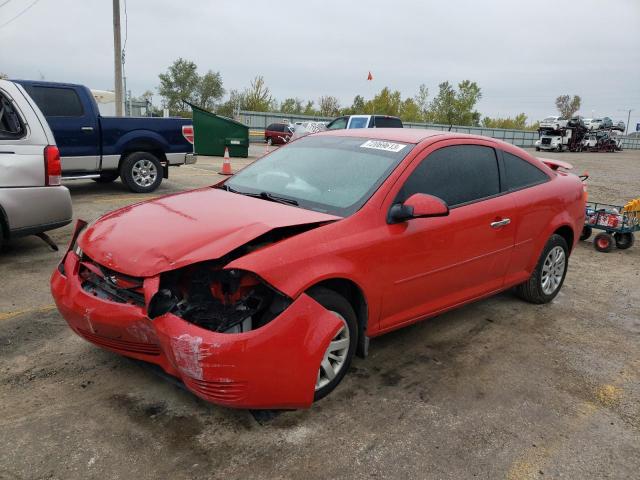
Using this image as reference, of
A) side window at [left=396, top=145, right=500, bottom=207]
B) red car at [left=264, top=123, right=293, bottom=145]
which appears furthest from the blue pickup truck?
red car at [left=264, top=123, right=293, bottom=145]

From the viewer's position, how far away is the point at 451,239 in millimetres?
3615

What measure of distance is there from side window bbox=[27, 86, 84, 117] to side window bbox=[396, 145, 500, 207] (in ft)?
23.7

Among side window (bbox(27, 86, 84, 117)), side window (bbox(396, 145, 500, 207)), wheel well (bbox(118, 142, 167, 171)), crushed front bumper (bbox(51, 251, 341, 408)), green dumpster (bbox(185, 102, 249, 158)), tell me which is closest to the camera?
crushed front bumper (bbox(51, 251, 341, 408))

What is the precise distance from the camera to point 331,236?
2.95m

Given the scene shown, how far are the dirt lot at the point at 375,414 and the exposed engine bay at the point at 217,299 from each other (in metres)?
0.62

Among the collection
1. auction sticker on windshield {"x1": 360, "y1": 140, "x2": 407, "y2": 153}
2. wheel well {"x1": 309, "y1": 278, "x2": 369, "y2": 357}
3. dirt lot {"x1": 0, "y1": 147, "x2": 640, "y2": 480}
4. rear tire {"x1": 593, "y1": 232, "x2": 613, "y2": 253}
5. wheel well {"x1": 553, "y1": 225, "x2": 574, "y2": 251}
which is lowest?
dirt lot {"x1": 0, "y1": 147, "x2": 640, "y2": 480}

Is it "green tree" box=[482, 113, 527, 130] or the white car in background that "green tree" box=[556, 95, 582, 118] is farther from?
the white car in background

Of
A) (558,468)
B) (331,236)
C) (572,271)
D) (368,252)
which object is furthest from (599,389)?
(572,271)

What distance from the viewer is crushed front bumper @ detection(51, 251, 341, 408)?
2.46 metres

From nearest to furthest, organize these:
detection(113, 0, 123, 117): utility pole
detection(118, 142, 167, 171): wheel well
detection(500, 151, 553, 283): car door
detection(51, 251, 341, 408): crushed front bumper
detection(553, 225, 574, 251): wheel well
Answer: detection(51, 251, 341, 408): crushed front bumper < detection(500, 151, 553, 283): car door < detection(553, 225, 574, 251): wheel well < detection(118, 142, 167, 171): wheel well < detection(113, 0, 123, 117): utility pole

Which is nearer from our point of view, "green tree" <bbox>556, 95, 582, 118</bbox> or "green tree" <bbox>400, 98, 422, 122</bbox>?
"green tree" <bbox>400, 98, 422, 122</bbox>

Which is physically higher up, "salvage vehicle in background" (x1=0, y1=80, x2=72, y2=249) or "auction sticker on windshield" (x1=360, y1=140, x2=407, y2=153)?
"auction sticker on windshield" (x1=360, y1=140, x2=407, y2=153)

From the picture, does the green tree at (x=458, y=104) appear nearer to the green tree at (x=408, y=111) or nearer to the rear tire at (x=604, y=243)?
the green tree at (x=408, y=111)

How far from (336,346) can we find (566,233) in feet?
10.2
